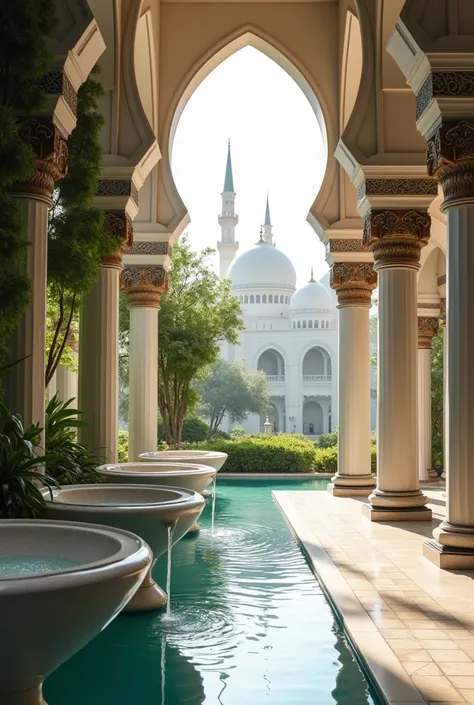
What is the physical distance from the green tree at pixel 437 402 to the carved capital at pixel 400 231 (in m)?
10.3

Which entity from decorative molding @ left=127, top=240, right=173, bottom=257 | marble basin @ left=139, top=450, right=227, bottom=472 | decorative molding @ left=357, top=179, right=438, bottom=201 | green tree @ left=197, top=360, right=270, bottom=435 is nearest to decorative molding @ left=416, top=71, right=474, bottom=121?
decorative molding @ left=357, top=179, right=438, bottom=201

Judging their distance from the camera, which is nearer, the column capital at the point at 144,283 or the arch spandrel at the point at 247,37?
the arch spandrel at the point at 247,37

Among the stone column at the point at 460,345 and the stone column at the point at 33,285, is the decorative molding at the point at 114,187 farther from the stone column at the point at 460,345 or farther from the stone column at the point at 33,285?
the stone column at the point at 460,345

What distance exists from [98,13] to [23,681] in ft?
28.4

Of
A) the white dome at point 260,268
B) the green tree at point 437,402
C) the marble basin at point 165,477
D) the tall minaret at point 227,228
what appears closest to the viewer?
the marble basin at point 165,477

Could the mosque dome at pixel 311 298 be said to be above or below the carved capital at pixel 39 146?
above

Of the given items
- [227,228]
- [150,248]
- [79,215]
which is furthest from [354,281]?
[227,228]

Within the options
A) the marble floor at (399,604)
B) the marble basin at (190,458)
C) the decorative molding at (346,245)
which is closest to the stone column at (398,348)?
the marble floor at (399,604)

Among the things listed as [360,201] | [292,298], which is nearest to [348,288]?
[360,201]

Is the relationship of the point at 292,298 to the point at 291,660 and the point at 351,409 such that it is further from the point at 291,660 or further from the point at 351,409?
the point at 291,660

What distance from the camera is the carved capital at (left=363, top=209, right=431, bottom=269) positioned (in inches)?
394

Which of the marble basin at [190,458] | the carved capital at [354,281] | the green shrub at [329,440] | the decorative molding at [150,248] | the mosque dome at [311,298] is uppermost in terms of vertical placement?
the mosque dome at [311,298]

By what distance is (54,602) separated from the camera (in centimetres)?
275

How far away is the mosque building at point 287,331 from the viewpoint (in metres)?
57.5
